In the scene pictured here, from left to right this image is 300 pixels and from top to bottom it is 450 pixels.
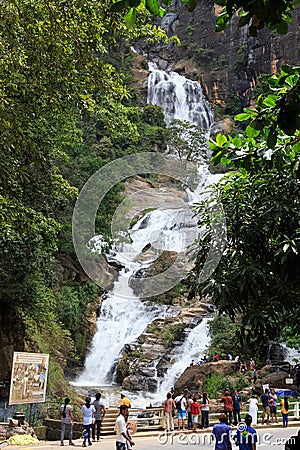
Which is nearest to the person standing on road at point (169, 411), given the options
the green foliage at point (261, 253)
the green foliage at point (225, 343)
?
the green foliage at point (261, 253)

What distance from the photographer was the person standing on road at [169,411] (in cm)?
1143

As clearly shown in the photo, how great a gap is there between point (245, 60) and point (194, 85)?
4.81m

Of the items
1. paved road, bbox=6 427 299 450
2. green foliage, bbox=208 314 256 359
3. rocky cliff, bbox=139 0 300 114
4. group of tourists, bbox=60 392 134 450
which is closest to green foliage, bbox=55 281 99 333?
green foliage, bbox=208 314 256 359

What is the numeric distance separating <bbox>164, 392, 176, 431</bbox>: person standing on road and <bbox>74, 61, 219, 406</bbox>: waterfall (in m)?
2.50

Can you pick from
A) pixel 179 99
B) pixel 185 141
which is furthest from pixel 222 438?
pixel 179 99

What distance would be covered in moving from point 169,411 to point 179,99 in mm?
33630

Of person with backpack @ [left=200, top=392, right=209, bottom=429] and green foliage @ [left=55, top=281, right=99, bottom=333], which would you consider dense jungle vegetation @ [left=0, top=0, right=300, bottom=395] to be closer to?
person with backpack @ [left=200, top=392, right=209, bottom=429]

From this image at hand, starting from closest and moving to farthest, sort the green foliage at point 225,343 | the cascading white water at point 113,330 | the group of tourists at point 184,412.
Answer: the group of tourists at point 184,412
the green foliage at point 225,343
the cascading white water at point 113,330

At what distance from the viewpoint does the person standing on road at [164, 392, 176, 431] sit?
1143 cm

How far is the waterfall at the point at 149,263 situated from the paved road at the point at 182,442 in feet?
9.44

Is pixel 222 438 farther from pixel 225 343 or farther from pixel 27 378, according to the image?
pixel 225 343

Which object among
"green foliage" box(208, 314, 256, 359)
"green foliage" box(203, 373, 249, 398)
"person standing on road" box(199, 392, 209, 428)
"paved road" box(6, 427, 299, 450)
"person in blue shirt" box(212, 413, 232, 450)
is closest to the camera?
"person in blue shirt" box(212, 413, 232, 450)

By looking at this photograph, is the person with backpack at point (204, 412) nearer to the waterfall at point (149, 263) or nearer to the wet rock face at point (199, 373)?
the waterfall at point (149, 263)

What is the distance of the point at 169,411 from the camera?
456 inches
